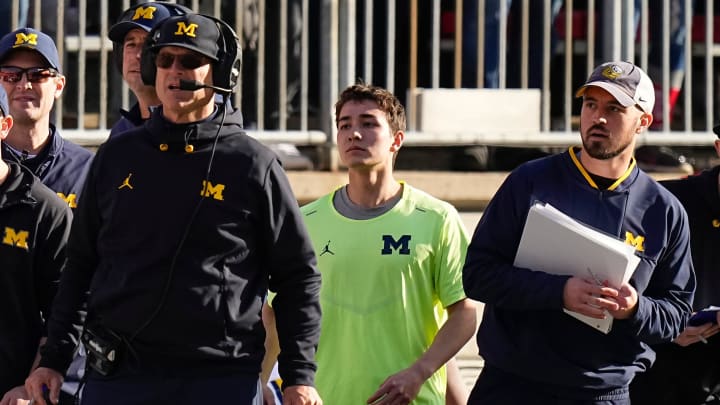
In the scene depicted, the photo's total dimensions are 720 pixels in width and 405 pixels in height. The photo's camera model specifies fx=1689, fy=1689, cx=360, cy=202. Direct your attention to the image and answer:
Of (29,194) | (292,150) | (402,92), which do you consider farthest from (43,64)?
(402,92)

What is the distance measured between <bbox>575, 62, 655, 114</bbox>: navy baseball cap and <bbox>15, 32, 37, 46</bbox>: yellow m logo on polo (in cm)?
208

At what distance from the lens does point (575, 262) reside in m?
5.71

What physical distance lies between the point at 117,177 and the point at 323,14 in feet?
15.8

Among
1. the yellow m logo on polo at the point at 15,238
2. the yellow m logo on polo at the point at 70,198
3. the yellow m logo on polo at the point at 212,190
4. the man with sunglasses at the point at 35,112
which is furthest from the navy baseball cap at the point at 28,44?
the yellow m logo on polo at the point at 212,190

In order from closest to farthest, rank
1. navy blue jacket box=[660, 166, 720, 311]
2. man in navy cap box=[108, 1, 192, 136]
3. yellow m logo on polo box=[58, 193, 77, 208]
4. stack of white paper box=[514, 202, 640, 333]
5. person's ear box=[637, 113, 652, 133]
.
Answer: stack of white paper box=[514, 202, 640, 333] → person's ear box=[637, 113, 652, 133] → yellow m logo on polo box=[58, 193, 77, 208] → man in navy cap box=[108, 1, 192, 136] → navy blue jacket box=[660, 166, 720, 311]

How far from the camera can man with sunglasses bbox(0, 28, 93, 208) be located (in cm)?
634

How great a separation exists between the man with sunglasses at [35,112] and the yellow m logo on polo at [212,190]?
4.73 feet

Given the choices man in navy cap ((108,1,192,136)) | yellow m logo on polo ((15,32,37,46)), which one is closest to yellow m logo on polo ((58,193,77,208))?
man in navy cap ((108,1,192,136))

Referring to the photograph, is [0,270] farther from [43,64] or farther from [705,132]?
[705,132]

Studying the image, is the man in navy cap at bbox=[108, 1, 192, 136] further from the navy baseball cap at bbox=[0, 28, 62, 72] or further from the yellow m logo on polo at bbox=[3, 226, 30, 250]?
the yellow m logo on polo at bbox=[3, 226, 30, 250]

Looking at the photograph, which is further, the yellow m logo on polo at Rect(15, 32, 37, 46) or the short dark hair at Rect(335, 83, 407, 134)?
the short dark hair at Rect(335, 83, 407, 134)

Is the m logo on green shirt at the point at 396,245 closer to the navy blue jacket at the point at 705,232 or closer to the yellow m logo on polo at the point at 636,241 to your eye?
the yellow m logo on polo at the point at 636,241

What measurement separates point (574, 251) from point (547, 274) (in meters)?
0.12

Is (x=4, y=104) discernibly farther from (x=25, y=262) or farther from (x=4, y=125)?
(x=25, y=262)
